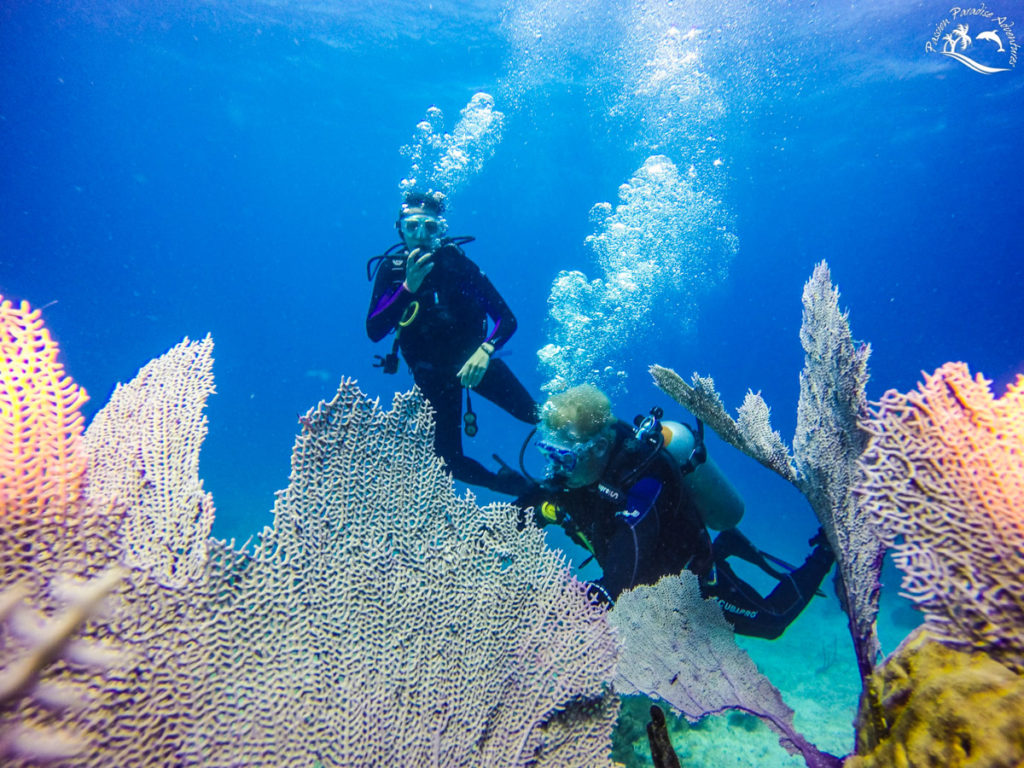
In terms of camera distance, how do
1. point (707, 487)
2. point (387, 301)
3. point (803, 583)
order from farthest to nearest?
point (387, 301) < point (707, 487) < point (803, 583)

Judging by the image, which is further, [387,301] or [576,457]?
[387,301]

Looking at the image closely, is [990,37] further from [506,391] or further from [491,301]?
[506,391]

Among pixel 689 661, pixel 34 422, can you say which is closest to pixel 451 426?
pixel 689 661

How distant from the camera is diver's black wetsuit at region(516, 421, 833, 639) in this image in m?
3.37

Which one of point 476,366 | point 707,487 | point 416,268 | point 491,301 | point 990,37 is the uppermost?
point 990,37

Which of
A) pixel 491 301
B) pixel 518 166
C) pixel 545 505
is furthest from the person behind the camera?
pixel 518 166

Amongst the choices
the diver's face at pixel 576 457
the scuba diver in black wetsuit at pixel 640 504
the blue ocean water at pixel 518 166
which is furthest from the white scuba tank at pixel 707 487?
the blue ocean water at pixel 518 166

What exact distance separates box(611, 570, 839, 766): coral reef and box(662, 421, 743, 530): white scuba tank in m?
1.15

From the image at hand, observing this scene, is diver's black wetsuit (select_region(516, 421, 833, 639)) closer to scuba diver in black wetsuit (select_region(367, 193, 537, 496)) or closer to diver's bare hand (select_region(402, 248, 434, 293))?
scuba diver in black wetsuit (select_region(367, 193, 537, 496))

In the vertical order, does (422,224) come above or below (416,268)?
above

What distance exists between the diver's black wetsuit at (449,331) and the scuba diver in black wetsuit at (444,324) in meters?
0.01

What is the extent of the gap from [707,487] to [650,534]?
1.44 meters

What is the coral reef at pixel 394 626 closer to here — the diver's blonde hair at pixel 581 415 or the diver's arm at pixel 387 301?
the diver's blonde hair at pixel 581 415

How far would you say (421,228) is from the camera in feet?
19.7
